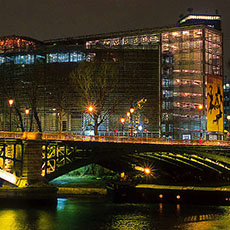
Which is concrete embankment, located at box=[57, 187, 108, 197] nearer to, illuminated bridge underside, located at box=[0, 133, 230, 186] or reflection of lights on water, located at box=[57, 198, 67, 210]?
reflection of lights on water, located at box=[57, 198, 67, 210]

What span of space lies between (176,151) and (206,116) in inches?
2144

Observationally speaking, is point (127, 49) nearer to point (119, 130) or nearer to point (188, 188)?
point (119, 130)

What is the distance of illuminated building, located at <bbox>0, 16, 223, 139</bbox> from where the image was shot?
10788cm

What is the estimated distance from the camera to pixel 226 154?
64.8 meters

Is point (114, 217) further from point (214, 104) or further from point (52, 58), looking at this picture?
point (214, 104)

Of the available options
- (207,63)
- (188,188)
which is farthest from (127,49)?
(188,188)

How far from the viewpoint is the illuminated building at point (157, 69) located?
108 metres

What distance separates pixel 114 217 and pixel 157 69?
2454 inches

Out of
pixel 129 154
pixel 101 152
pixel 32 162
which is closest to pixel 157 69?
pixel 129 154

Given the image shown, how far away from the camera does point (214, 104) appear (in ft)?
384

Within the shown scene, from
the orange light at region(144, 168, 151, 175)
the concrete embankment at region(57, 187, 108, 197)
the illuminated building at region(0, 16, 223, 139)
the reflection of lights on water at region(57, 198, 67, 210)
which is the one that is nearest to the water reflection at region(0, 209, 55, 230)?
the reflection of lights on water at region(57, 198, 67, 210)

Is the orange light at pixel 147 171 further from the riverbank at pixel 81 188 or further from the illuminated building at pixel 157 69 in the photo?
the illuminated building at pixel 157 69

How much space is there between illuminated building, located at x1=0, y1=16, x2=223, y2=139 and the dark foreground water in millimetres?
51012

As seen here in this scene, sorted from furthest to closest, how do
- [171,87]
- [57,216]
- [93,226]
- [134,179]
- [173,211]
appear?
[171,87], [134,179], [173,211], [57,216], [93,226]
